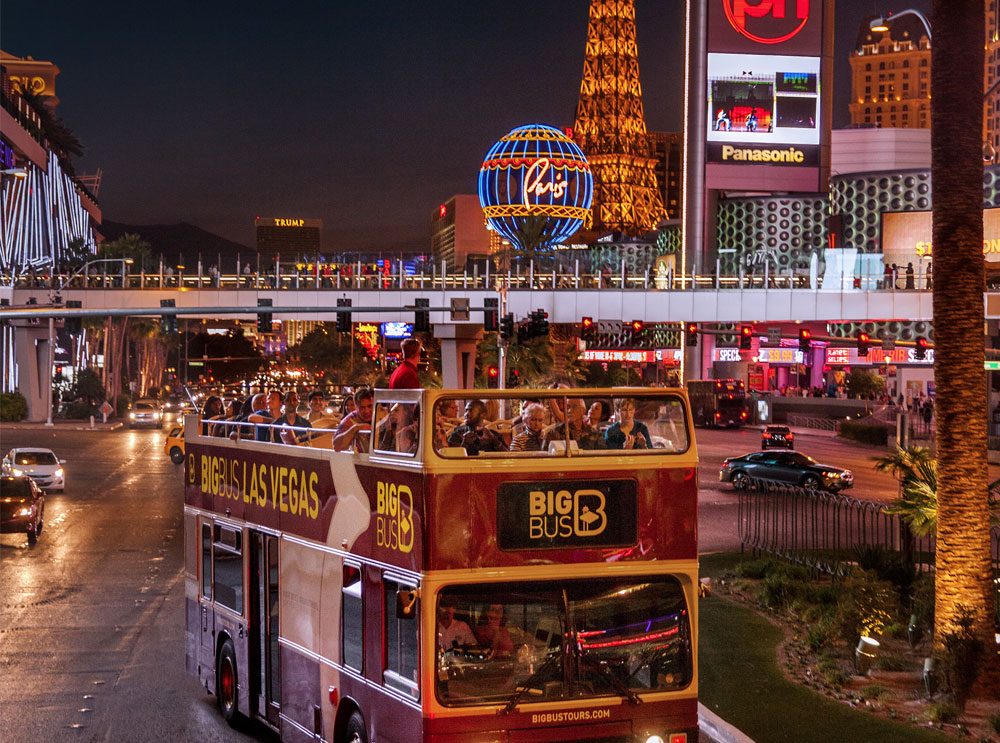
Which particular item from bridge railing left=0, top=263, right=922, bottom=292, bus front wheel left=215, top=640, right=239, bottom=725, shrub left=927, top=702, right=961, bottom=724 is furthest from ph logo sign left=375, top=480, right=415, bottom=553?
bridge railing left=0, top=263, right=922, bottom=292

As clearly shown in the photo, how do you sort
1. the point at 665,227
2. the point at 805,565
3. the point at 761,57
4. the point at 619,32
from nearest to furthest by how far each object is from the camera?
the point at 805,565, the point at 761,57, the point at 665,227, the point at 619,32

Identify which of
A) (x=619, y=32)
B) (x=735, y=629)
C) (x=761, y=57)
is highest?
(x=619, y=32)

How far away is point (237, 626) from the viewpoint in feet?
41.4

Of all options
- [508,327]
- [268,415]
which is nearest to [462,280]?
[508,327]

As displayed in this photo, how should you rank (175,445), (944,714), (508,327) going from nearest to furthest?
1. (944,714)
2. (508,327)
3. (175,445)

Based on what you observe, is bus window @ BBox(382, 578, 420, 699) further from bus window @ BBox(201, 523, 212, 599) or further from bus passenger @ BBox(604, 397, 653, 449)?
bus window @ BBox(201, 523, 212, 599)

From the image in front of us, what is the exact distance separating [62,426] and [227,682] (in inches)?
2591

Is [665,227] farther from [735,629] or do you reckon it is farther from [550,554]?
[550,554]

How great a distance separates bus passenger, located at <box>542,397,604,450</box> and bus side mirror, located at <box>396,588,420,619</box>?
56.6 inches

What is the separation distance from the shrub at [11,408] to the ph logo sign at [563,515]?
8042 cm

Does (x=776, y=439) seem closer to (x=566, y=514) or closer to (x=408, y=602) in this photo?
(x=566, y=514)

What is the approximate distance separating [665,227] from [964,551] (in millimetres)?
116125

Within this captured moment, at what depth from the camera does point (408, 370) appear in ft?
34.8

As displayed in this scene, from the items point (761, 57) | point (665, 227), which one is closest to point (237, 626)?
point (761, 57)
